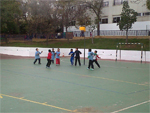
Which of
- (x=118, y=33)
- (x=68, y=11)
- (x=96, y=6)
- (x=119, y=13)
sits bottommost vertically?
(x=118, y=33)

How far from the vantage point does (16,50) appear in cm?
3500

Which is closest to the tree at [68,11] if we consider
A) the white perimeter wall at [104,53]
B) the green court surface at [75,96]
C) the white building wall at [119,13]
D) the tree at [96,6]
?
the tree at [96,6]

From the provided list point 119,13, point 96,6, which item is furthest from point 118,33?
point 96,6

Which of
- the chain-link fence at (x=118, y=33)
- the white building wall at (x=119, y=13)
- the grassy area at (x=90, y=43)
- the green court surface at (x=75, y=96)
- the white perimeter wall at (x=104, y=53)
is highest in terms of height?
the white building wall at (x=119, y=13)

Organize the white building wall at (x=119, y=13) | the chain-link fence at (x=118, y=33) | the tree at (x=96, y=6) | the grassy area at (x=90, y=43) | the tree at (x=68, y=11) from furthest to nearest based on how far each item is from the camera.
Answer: the tree at (x=96, y=6), the tree at (x=68, y=11), the white building wall at (x=119, y=13), the chain-link fence at (x=118, y=33), the grassy area at (x=90, y=43)

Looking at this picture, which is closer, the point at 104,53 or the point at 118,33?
the point at 104,53

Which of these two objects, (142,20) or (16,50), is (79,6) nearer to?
(142,20)

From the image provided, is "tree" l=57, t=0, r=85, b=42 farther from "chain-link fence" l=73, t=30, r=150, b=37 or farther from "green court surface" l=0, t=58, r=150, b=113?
"green court surface" l=0, t=58, r=150, b=113

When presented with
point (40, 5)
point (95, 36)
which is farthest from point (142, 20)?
point (40, 5)

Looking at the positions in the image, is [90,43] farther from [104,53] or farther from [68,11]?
[104,53]

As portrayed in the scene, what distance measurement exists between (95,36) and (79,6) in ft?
21.8

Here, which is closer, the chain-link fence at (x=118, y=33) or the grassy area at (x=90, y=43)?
the grassy area at (x=90, y=43)

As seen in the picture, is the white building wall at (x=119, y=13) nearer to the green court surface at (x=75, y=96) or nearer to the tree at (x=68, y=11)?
the tree at (x=68, y=11)

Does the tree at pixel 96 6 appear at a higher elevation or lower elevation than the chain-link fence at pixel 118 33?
higher
